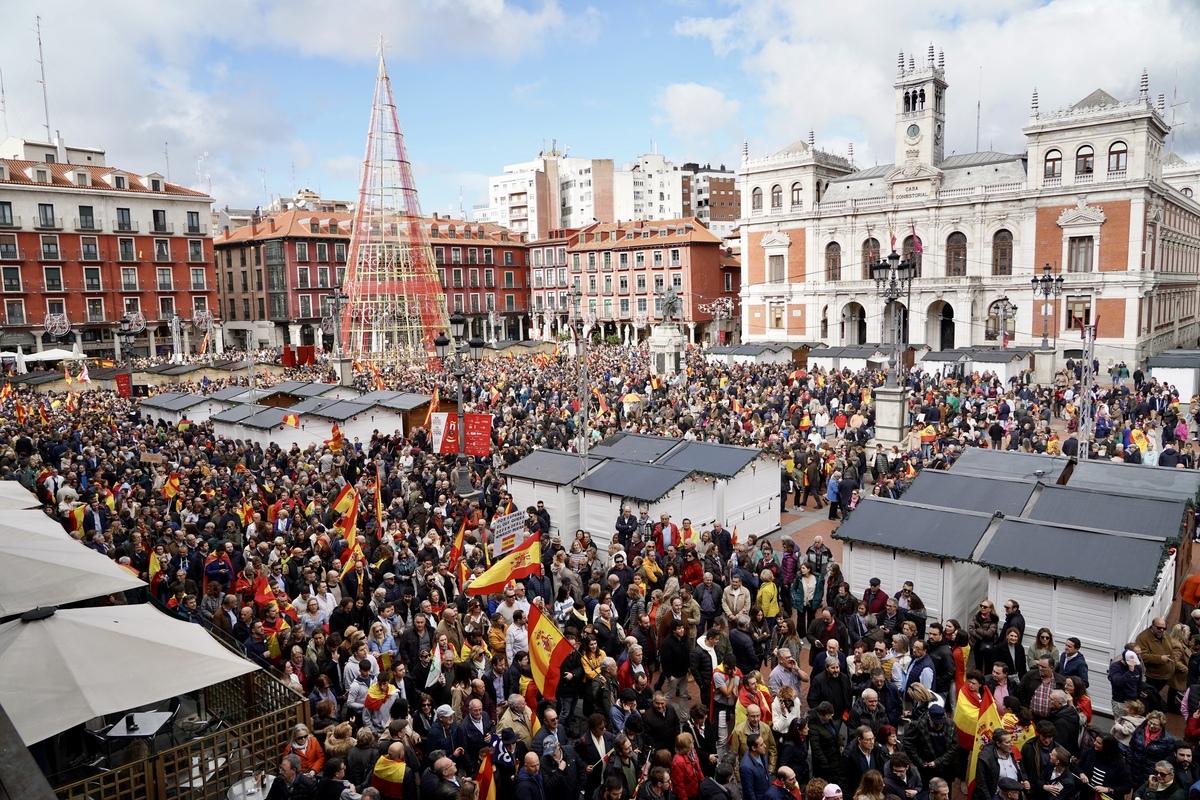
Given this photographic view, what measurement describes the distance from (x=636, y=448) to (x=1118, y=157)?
139 ft

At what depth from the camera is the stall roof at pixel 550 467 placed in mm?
15875

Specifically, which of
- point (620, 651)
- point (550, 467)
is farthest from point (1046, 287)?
point (620, 651)

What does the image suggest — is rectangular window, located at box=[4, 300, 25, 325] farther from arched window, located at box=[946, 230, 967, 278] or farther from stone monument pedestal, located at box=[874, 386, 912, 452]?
arched window, located at box=[946, 230, 967, 278]

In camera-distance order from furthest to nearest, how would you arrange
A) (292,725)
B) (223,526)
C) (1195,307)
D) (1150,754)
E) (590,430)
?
(1195,307) < (590,430) < (223,526) < (292,725) < (1150,754)

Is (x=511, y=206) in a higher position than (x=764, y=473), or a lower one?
higher

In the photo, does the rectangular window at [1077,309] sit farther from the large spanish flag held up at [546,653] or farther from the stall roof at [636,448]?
the large spanish flag held up at [546,653]

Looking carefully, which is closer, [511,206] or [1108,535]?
[1108,535]

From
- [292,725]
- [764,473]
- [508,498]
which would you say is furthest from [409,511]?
[292,725]

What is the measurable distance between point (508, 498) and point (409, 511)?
189cm

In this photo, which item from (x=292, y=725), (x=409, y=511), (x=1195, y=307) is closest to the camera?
(x=292, y=725)

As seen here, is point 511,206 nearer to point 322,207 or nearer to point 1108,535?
point 322,207

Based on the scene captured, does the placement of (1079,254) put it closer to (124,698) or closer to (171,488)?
(171,488)

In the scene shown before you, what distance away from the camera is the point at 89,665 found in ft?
21.5

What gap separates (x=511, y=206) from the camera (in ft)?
355
